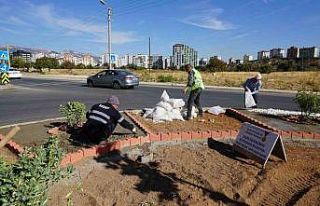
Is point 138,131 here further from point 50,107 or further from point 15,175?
point 50,107

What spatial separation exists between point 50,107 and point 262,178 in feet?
33.3

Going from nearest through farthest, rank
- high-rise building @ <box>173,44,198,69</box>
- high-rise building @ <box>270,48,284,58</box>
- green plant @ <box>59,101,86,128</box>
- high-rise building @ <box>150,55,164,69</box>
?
green plant @ <box>59,101,86,128</box>
high-rise building @ <box>173,44,198,69</box>
high-rise building @ <box>150,55,164,69</box>
high-rise building @ <box>270,48,284,58</box>

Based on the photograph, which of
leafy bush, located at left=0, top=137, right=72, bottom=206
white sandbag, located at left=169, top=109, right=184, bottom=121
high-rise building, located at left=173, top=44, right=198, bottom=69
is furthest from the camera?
high-rise building, located at left=173, top=44, right=198, bottom=69

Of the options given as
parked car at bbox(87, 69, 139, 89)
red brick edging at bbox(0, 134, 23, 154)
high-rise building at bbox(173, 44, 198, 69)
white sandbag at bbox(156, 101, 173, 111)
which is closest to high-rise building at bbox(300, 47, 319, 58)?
high-rise building at bbox(173, 44, 198, 69)

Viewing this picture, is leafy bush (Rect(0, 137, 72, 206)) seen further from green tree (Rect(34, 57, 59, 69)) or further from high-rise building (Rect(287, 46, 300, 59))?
high-rise building (Rect(287, 46, 300, 59))

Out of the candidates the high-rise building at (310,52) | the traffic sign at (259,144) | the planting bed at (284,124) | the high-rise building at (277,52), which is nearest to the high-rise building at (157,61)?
the high-rise building at (277,52)

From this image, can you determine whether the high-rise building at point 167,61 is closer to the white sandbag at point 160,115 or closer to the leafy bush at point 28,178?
the white sandbag at point 160,115

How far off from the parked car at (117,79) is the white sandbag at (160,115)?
14824 mm

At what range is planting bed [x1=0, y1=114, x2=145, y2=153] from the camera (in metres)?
6.57

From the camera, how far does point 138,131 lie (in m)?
7.73

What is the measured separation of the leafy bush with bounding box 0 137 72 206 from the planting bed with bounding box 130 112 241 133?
4.54 m

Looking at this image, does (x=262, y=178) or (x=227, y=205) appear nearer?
(x=227, y=205)

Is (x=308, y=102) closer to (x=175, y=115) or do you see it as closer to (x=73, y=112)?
(x=175, y=115)

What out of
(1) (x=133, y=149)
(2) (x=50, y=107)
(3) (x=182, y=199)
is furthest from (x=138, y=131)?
(2) (x=50, y=107)
